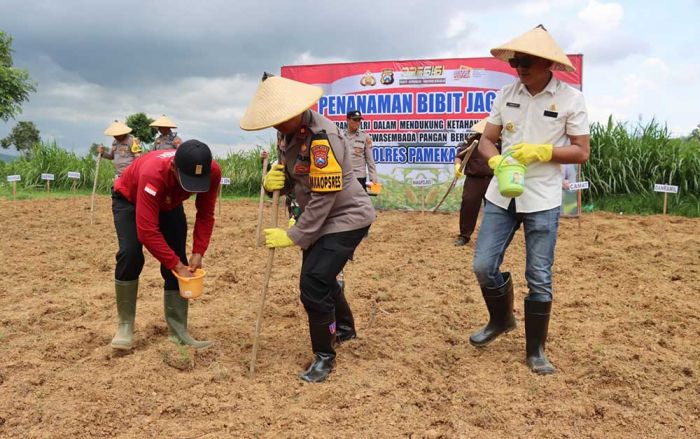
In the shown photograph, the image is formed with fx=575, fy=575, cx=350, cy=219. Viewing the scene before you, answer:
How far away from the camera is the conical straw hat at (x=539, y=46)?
291cm

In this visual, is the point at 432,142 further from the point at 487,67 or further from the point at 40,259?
the point at 40,259

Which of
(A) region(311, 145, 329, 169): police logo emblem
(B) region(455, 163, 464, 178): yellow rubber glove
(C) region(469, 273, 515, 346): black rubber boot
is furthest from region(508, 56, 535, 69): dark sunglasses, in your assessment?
(B) region(455, 163, 464, 178): yellow rubber glove

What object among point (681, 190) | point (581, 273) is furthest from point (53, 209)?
point (681, 190)

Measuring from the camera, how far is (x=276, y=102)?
A: 2760 mm

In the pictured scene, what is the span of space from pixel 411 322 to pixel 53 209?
868 cm

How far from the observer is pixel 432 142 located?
10.6 m

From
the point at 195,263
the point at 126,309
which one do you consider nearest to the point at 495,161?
the point at 195,263

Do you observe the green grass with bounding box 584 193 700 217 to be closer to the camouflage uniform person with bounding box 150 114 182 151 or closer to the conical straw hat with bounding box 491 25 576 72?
the camouflage uniform person with bounding box 150 114 182 151

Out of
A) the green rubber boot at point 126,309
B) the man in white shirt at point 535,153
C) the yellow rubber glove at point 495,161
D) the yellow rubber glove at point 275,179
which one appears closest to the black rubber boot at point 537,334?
the man in white shirt at point 535,153

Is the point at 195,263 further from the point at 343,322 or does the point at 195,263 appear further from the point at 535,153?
the point at 535,153

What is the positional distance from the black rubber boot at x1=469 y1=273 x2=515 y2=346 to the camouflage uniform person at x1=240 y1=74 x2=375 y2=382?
918mm

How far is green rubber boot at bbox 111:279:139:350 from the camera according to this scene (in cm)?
346

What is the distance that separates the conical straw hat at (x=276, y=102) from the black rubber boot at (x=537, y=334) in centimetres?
164

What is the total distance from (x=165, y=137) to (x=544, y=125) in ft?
24.1
